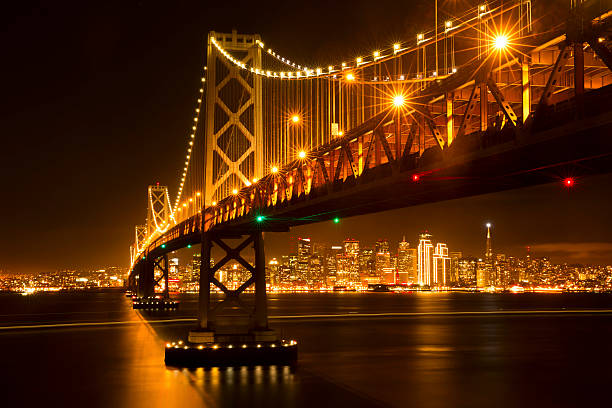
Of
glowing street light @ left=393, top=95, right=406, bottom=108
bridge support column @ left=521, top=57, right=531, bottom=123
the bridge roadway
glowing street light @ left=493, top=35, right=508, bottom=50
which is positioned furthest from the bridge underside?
glowing street light @ left=493, top=35, right=508, bottom=50

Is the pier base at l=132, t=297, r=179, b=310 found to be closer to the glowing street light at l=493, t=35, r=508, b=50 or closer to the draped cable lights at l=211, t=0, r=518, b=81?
the draped cable lights at l=211, t=0, r=518, b=81

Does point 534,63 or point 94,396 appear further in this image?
point 94,396

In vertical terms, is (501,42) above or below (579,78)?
above

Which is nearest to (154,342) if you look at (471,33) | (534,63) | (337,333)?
(337,333)

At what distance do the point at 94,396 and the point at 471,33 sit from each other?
2049 cm

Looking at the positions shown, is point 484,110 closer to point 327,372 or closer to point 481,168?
point 481,168

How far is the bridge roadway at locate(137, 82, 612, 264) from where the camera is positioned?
1131 centimetres

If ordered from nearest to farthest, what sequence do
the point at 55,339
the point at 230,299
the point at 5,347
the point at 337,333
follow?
the point at 230,299, the point at 5,347, the point at 55,339, the point at 337,333

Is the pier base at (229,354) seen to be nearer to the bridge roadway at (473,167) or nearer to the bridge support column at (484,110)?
the bridge roadway at (473,167)

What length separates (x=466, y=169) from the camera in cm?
1488

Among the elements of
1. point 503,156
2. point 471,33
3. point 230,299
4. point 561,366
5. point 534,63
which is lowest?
point 561,366

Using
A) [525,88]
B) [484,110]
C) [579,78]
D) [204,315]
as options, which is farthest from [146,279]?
[579,78]

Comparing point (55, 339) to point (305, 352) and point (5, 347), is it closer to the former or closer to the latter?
point (5, 347)

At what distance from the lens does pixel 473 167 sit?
1458 cm
